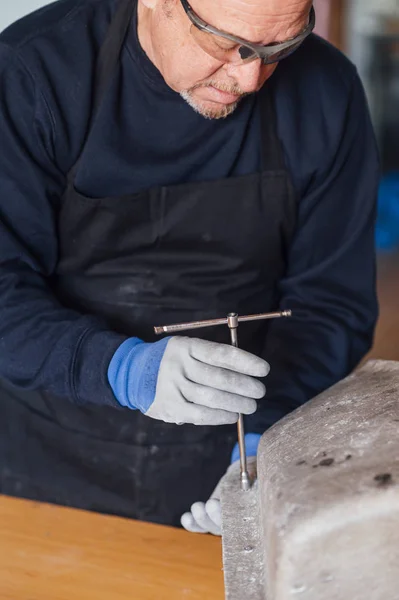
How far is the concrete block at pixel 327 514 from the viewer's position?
3.54ft

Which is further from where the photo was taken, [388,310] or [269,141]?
[388,310]

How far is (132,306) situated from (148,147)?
36 cm

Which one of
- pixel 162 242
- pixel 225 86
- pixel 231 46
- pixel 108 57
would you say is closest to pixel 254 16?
pixel 231 46

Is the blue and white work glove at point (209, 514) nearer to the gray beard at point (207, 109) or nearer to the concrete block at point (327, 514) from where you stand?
the concrete block at point (327, 514)

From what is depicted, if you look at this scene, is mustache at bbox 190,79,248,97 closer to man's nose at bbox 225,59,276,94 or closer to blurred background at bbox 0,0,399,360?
man's nose at bbox 225,59,276,94

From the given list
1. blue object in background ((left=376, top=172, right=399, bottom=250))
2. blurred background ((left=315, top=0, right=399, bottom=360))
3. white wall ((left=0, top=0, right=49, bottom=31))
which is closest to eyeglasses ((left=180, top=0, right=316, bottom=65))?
white wall ((left=0, top=0, right=49, bottom=31))

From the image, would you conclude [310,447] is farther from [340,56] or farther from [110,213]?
[340,56]

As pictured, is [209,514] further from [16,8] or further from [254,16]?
[16,8]

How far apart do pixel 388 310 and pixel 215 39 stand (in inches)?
121

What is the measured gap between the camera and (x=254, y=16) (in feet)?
4.56

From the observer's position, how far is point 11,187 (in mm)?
1661

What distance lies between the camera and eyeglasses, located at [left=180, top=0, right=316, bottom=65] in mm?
1423

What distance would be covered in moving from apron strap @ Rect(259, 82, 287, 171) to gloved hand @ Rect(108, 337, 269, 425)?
0.53 metres

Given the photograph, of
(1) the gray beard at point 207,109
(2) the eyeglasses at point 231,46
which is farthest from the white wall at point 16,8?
(2) the eyeglasses at point 231,46
